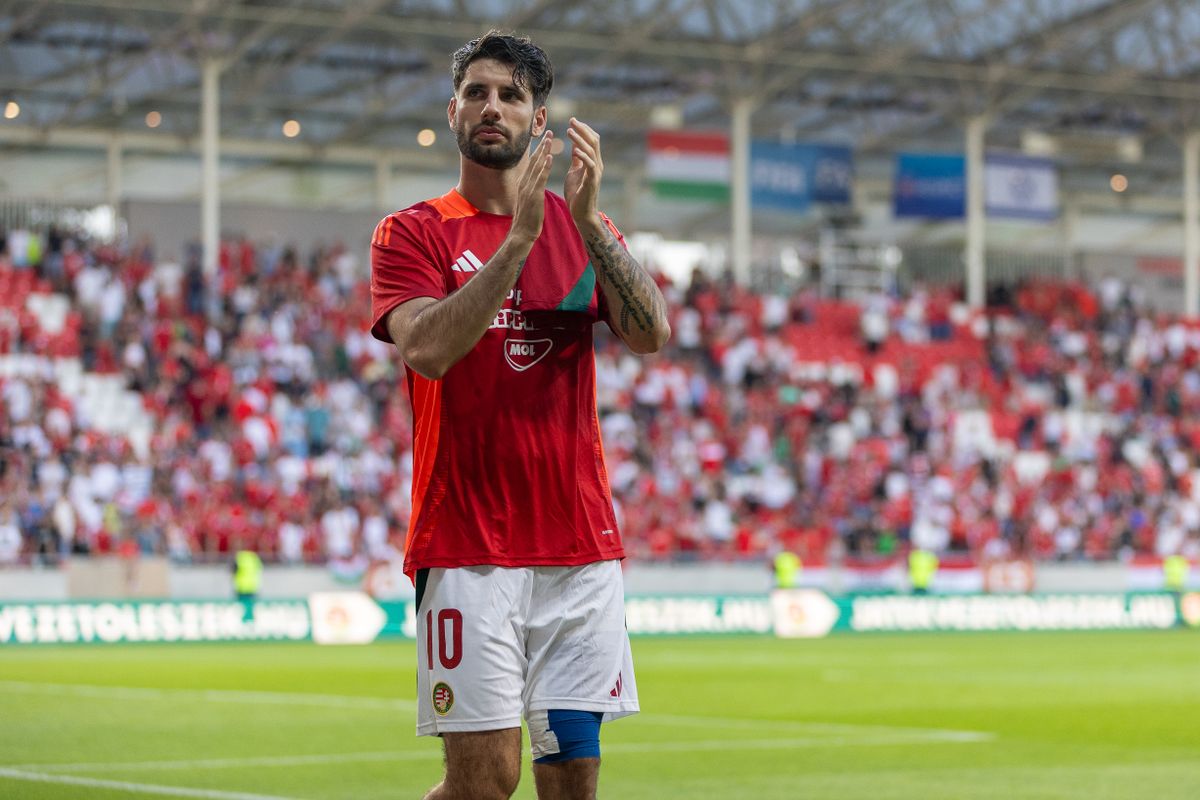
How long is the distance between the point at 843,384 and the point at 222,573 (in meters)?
15.6

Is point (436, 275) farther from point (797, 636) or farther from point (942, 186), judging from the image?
point (942, 186)

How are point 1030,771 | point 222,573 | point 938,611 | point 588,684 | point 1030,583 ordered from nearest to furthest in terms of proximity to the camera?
point 588,684 → point 1030,771 → point 222,573 → point 938,611 → point 1030,583

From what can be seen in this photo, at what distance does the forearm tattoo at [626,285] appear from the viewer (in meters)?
4.88

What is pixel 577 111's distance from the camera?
4116 centimetres

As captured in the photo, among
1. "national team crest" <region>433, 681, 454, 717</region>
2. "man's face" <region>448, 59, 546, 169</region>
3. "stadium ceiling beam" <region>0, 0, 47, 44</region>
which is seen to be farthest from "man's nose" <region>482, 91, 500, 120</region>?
"stadium ceiling beam" <region>0, 0, 47, 44</region>

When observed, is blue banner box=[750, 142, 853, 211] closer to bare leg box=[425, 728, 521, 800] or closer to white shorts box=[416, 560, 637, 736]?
white shorts box=[416, 560, 637, 736]

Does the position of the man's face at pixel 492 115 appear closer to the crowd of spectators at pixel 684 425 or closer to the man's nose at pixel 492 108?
the man's nose at pixel 492 108

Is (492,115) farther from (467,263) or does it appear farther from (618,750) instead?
(618,750)

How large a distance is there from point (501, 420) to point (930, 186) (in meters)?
38.2

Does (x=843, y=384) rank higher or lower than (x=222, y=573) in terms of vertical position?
higher

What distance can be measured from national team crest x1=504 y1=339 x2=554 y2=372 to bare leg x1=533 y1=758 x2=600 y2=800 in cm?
100

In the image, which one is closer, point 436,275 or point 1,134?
point 436,275

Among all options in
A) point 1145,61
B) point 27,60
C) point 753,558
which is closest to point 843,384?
point 753,558

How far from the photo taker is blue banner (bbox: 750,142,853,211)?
41.4 meters
